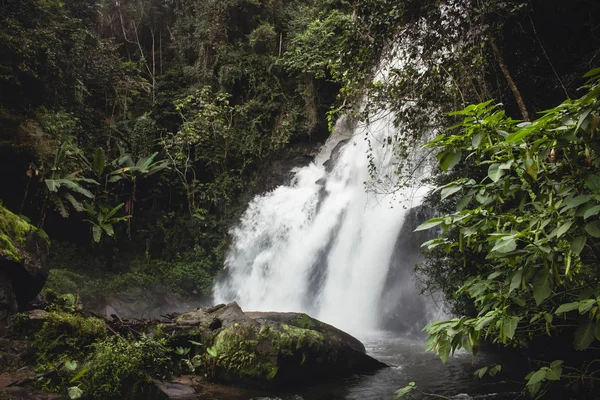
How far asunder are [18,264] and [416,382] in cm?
585

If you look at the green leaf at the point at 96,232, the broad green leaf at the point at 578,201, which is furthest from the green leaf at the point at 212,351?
the green leaf at the point at 96,232

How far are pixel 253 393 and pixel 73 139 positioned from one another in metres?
9.32

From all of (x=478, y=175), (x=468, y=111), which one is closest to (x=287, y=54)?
(x=478, y=175)

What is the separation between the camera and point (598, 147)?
175 cm

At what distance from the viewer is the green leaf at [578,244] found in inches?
65.9

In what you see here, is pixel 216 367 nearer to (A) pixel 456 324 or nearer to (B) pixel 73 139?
(A) pixel 456 324

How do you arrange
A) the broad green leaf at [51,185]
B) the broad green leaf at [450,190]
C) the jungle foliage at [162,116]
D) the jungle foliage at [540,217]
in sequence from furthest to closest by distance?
the jungle foliage at [162,116], the broad green leaf at [51,185], the broad green leaf at [450,190], the jungle foliage at [540,217]

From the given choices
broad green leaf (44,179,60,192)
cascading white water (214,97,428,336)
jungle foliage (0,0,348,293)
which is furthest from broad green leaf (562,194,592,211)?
jungle foliage (0,0,348,293)

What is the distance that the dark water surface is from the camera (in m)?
5.05

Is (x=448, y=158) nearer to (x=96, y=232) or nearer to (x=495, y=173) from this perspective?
(x=495, y=173)

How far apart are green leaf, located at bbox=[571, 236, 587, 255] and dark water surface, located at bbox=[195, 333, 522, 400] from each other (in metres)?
2.91

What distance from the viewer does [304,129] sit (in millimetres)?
14391

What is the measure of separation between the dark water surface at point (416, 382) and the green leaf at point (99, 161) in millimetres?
8675

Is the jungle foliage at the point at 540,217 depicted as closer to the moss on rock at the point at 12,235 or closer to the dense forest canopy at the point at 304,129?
the dense forest canopy at the point at 304,129
